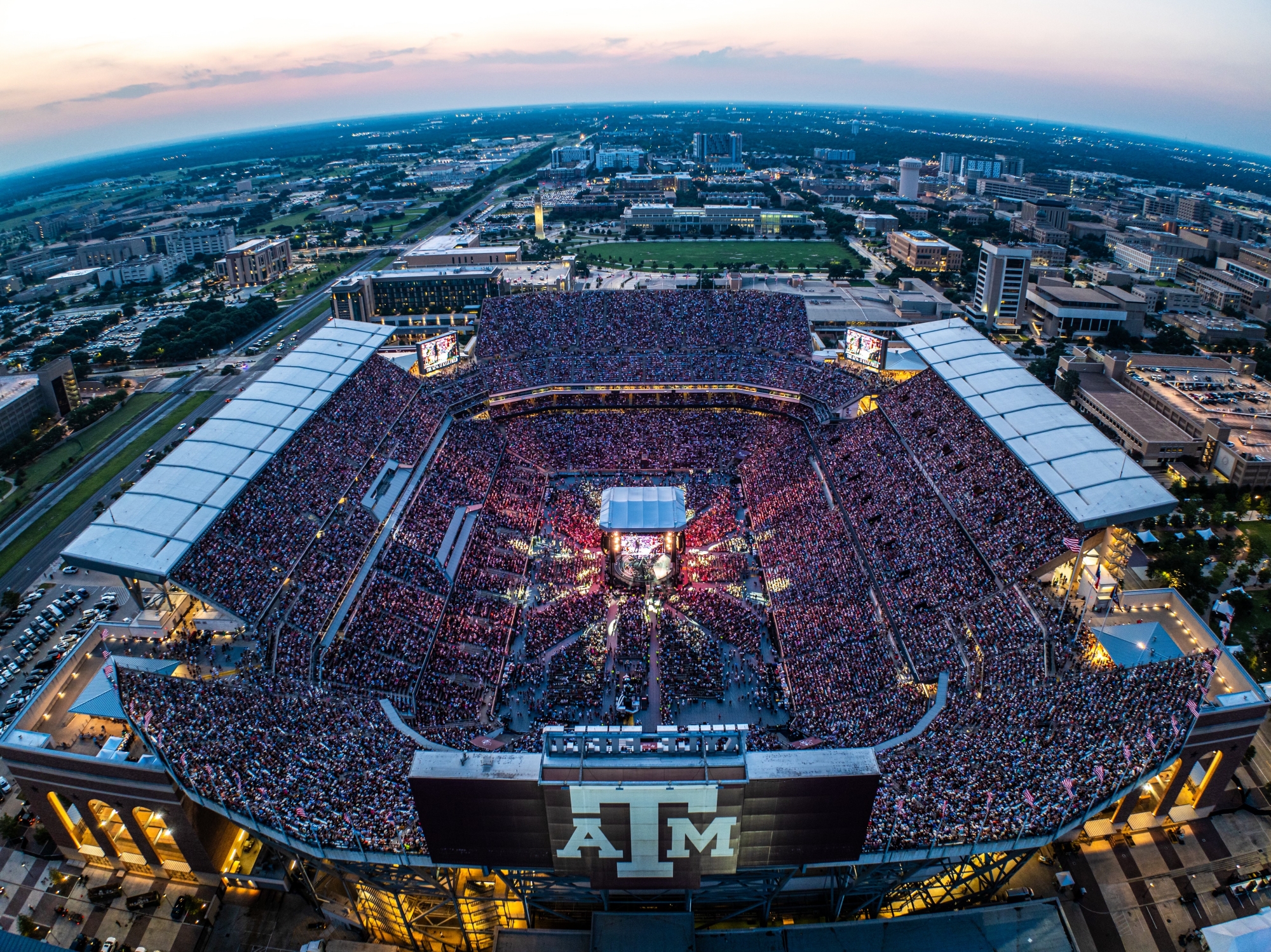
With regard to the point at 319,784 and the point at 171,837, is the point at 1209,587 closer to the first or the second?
the point at 319,784

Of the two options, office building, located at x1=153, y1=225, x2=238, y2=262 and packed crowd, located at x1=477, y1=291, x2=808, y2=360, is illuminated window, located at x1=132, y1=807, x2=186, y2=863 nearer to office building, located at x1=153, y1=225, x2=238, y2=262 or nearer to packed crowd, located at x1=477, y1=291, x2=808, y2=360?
packed crowd, located at x1=477, y1=291, x2=808, y2=360

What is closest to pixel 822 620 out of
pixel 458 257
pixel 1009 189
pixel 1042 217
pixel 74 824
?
pixel 74 824

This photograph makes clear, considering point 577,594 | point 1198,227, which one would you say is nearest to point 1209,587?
point 577,594

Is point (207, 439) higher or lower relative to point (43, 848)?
higher

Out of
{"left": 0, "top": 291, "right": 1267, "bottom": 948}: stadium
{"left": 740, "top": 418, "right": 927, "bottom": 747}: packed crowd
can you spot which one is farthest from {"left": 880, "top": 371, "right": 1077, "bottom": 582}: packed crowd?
{"left": 740, "top": 418, "right": 927, "bottom": 747}: packed crowd

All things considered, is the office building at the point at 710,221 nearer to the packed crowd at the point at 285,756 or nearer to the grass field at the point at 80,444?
the grass field at the point at 80,444

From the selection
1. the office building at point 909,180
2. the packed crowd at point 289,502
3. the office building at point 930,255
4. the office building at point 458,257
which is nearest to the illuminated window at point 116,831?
the packed crowd at point 289,502
